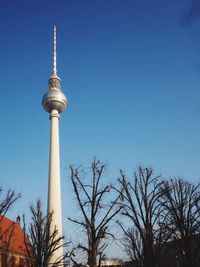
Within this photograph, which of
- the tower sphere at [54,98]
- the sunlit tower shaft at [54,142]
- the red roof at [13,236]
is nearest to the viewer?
the red roof at [13,236]

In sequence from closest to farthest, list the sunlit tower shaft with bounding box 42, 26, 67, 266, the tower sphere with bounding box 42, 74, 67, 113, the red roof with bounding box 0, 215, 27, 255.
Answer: the red roof with bounding box 0, 215, 27, 255, the sunlit tower shaft with bounding box 42, 26, 67, 266, the tower sphere with bounding box 42, 74, 67, 113

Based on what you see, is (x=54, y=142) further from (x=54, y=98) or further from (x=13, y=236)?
(x=13, y=236)

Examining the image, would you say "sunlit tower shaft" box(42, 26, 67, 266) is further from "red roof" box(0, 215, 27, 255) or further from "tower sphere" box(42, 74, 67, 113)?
"red roof" box(0, 215, 27, 255)

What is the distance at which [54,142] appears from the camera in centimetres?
6900

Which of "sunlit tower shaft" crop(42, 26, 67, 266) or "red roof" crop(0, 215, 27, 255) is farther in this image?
"sunlit tower shaft" crop(42, 26, 67, 266)

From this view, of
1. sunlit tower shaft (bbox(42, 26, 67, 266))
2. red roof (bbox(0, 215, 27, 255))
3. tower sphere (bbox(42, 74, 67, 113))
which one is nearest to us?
red roof (bbox(0, 215, 27, 255))

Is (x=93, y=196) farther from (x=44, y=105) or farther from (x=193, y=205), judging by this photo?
(x=44, y=105)

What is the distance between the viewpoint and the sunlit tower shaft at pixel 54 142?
6340 cm

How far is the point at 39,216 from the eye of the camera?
2839 centimetres

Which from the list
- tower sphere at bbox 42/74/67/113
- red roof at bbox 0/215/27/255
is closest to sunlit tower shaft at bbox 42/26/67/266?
tower sphere at bbox 42/74/67/113

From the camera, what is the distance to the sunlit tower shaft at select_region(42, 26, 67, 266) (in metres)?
63.4

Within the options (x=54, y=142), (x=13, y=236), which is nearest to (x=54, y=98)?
(x=54, y=142)

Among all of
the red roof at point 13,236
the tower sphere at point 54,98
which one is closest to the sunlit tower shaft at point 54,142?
the tower sphere at point 54,98

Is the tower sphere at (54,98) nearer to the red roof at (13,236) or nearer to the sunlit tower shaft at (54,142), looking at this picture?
the sunlit tower shaft at (54,142)
